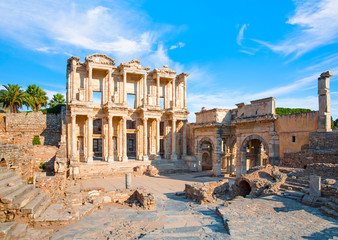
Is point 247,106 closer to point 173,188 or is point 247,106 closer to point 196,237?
point 173,188

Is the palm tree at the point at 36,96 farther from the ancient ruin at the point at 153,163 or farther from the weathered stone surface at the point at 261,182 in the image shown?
the weathered stone surface at the point at 261,182

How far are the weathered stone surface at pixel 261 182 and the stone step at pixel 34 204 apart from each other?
35.1ft

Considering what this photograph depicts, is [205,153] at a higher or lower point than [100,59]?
lower

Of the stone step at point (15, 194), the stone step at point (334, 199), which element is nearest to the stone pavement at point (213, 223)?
the stone step at point (334, 199)

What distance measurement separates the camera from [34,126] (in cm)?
2838

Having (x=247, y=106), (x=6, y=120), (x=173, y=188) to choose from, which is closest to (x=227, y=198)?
(x=173, y=188)

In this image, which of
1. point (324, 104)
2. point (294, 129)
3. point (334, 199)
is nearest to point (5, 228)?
point (334, 199)

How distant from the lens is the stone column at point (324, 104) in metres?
15.9

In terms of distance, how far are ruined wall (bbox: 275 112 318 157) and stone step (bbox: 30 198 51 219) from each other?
16.2m

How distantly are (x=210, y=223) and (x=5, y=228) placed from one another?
23.8 ft

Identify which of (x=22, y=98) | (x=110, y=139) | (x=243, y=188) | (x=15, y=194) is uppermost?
(x=22, y=98)

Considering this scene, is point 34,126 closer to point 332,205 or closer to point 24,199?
point 24,199

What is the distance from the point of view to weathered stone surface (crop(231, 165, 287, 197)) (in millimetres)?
13430

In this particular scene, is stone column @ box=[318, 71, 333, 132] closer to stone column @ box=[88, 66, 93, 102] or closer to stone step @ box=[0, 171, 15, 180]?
stone step @ box=[0, 171, 15, 180]
